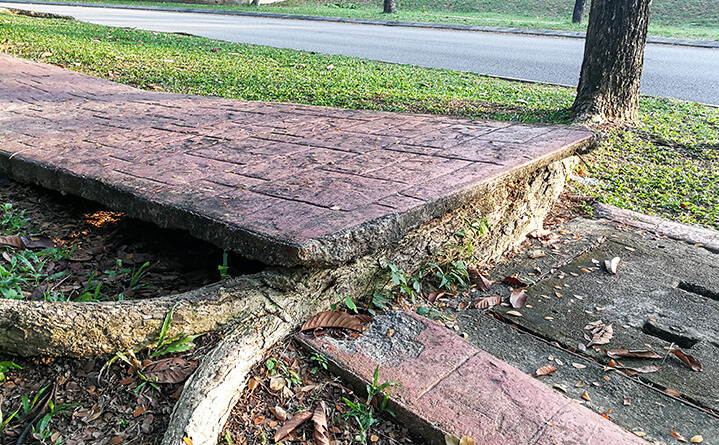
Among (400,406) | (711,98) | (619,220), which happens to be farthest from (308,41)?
(400,406)

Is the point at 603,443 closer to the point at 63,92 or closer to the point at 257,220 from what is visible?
the point at 257,220

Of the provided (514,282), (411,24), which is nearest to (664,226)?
(514,282)

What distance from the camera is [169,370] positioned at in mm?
1770

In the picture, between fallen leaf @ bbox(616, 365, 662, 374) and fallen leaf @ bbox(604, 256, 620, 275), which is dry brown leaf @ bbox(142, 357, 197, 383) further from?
fallen leaf @ bbox(604, 256, 620, 275)

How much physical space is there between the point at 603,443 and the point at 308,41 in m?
11.5

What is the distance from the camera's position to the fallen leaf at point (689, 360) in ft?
6.60

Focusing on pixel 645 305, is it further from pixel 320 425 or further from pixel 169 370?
pixel 169 370

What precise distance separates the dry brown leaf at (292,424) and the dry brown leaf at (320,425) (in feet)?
0.08

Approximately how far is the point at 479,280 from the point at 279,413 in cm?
117

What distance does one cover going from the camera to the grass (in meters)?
18.8

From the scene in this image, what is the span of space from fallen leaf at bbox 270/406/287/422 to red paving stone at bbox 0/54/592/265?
452 mm

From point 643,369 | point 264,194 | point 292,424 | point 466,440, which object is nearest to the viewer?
point 466,440

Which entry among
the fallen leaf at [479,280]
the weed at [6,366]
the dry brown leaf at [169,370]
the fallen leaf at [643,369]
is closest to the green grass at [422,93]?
the fallen leaf at [479,280]

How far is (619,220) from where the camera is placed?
3.43m
